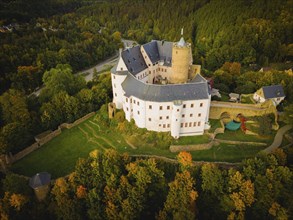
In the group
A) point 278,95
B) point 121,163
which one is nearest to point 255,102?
point 278,95

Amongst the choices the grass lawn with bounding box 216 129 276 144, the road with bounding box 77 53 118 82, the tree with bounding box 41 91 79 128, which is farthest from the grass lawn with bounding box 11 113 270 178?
the road with bounding box 77 53 118 82

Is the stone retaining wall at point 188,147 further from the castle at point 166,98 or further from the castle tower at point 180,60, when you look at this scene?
the castle tower at point 180,60

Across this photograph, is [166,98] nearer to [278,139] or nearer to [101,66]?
[278,139]

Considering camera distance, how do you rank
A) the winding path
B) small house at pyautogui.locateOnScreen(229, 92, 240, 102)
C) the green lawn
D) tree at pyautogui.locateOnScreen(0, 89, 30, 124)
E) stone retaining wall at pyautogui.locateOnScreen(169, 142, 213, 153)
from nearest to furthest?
the green lawn
stone retaining wall at pyautogui.locateOnScreen(169, 142, 213, 153)
the winding path
tree at pyautogui.locateOnScreen(0, 89, 30, 124)
small house at pyautogui.locateOnScreen(229, 92, 240, 102)

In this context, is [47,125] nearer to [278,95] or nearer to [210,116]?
[210,116]

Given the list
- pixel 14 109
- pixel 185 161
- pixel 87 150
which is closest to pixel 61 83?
pixel 14 109

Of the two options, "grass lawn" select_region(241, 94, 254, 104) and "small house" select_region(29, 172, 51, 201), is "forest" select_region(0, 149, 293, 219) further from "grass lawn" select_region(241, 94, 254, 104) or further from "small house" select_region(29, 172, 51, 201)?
"grass lawn" select_region(241, 94, 254, 104)
